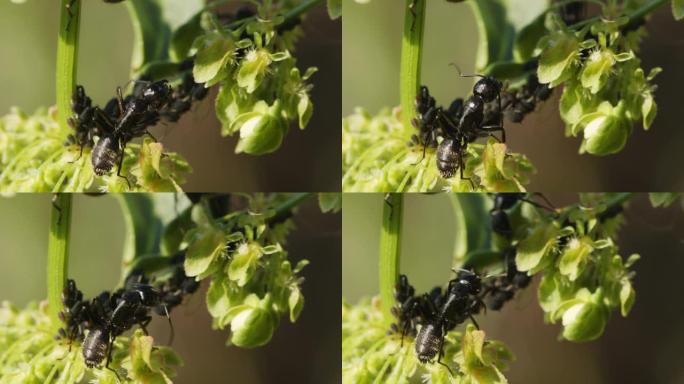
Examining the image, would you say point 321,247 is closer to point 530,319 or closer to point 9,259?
point 530,319

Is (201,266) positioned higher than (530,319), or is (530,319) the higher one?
(201,266)

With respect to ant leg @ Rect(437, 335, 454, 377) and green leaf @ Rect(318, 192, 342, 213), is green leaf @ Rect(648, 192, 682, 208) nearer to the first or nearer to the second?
ant leg @ Rect(437, 335, 454, 377)

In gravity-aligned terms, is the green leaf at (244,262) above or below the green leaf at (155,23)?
below

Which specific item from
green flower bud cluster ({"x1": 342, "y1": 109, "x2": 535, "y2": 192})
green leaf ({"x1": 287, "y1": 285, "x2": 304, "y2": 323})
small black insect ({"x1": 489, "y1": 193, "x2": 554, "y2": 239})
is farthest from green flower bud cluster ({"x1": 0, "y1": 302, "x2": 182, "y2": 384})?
small black insect ({"x1": 489, "y1": 193, "x2": 554, "y2": 239})

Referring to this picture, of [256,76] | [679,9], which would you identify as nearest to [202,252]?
[256,76]

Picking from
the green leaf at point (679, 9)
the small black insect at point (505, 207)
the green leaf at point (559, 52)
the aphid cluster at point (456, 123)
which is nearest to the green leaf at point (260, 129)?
the aphid cluster at point (456, 123)

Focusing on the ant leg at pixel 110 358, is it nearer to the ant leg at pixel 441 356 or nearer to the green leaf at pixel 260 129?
the green leaf at pixel 260 129

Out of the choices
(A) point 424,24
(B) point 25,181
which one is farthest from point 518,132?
(B) point 25,181
